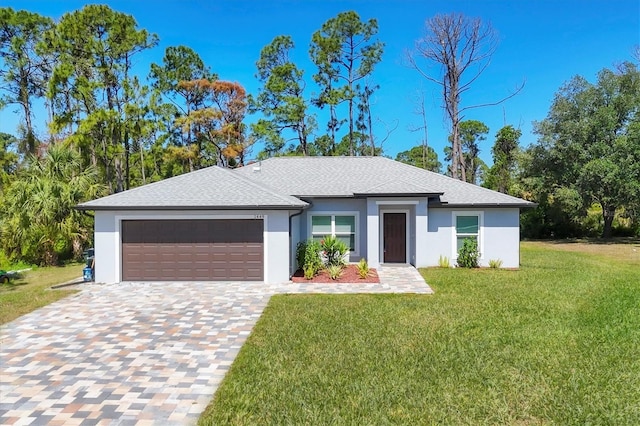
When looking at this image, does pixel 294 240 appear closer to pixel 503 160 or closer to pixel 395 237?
pixel 395 237

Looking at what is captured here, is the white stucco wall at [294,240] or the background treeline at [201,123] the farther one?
the background treeline at [201,123]

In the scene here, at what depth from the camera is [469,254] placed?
1548 centimetres

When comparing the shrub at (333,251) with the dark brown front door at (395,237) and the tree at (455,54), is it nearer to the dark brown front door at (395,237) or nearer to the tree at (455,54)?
the dark brown front door at (395,237)

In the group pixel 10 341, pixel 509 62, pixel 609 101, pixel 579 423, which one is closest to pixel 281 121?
pixel 509 62

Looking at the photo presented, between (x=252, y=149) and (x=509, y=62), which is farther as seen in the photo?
(x=252, y=149)

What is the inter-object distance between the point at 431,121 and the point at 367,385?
123 feet

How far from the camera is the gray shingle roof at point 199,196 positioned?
12.6m

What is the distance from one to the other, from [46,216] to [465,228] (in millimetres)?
18060

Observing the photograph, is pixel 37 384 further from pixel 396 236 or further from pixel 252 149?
pixel 252 149

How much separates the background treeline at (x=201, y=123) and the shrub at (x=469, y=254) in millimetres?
13868

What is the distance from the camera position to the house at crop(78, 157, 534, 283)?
42.5 feet

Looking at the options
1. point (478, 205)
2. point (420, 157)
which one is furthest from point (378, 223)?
point (420, 157)

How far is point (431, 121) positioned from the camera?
129 feet

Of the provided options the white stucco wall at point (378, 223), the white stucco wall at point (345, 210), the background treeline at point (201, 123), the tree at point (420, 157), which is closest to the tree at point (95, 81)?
the background treeline at point (201, 123)
